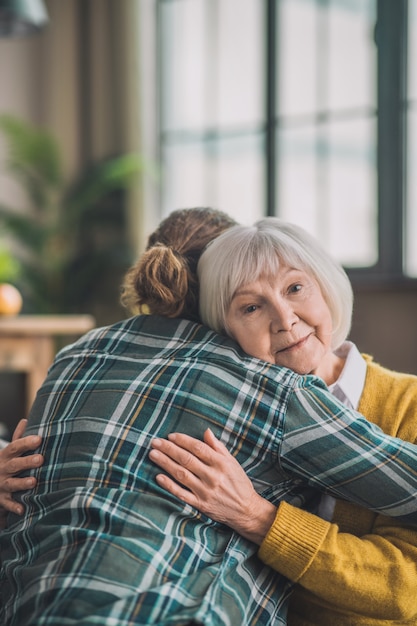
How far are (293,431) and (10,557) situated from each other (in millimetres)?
513

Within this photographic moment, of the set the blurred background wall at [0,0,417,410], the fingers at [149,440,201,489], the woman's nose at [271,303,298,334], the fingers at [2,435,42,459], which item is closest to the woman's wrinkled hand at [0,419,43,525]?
the fingers at [2,435,42,459]

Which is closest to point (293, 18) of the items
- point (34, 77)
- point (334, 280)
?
point (34, 77)

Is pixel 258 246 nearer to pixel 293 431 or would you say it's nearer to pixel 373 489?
pixel 293 431

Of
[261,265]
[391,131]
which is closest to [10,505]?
[261,265]

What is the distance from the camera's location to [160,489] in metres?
1.30

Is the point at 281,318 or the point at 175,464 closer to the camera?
the point at 175,464

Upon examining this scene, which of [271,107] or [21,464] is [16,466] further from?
[271,107]

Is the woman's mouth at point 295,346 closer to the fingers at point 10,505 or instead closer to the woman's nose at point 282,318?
the woman's nose at point 282,318

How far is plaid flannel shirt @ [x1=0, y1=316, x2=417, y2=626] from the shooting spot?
1.17 m

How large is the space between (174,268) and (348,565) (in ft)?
2.01

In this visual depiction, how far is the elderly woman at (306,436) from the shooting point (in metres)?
1.30

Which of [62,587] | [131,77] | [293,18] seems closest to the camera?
[62,587]

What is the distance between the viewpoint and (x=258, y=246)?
1497 mm

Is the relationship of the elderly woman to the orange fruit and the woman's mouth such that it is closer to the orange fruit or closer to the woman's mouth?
the woman's mouth
